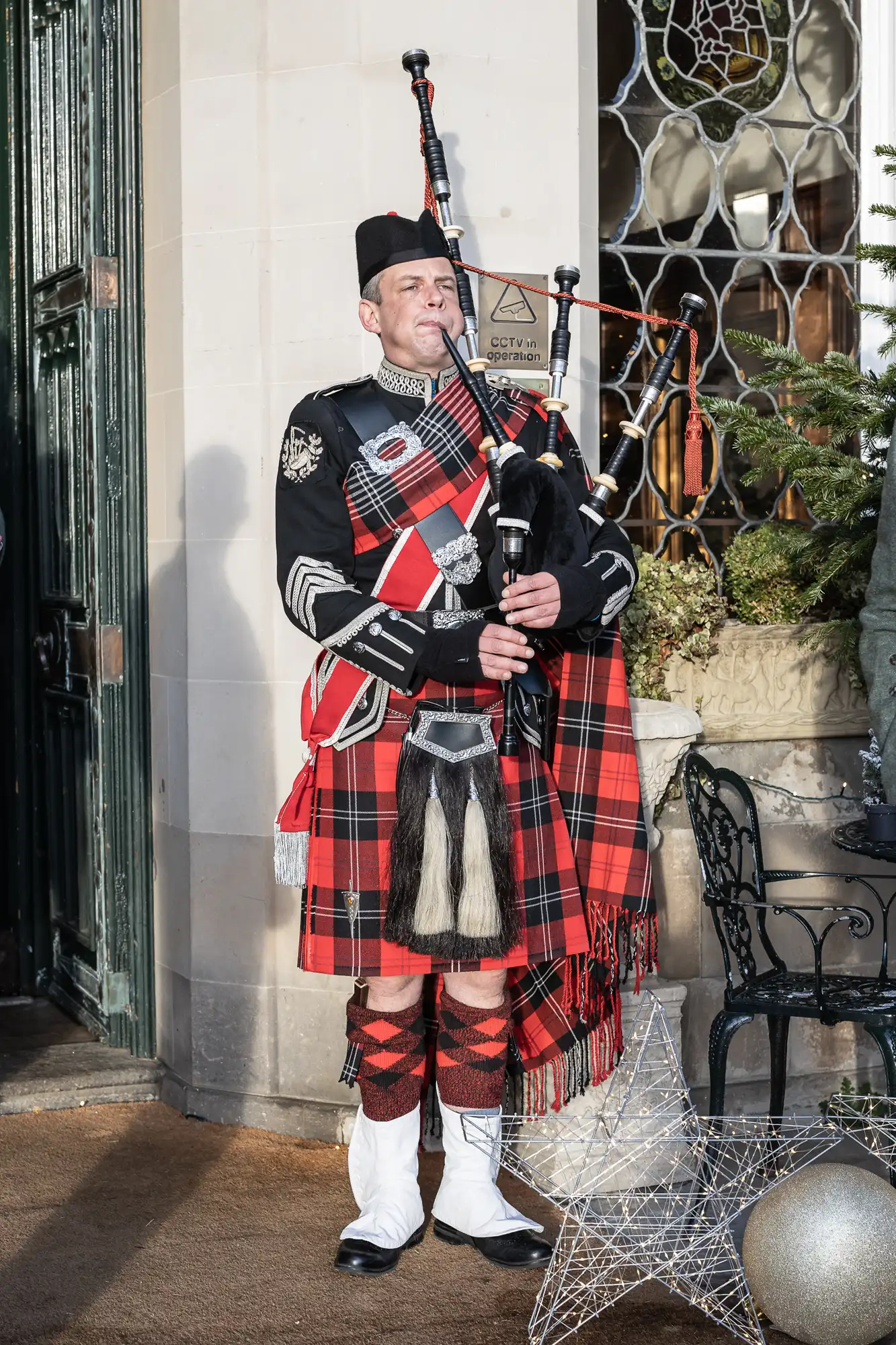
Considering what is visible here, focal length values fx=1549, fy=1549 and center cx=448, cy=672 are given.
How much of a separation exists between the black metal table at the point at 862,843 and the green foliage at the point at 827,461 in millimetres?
657

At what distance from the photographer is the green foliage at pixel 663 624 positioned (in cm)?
352

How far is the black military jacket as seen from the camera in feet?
8.50

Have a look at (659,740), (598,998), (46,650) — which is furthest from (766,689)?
(46,650)

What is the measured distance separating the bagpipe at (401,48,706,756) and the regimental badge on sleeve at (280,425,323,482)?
0.28 m

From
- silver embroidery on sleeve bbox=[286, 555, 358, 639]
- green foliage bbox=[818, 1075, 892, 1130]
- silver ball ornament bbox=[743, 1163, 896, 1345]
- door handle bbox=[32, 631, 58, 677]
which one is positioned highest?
silver embroidery on sleeve bbox=[286, 555, 358, 639]

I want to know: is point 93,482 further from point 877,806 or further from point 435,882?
point 877,806

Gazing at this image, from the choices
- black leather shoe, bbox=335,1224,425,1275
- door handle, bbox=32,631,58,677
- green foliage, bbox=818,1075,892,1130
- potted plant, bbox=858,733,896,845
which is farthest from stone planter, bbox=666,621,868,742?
door handle, bbox=32,631,58,677

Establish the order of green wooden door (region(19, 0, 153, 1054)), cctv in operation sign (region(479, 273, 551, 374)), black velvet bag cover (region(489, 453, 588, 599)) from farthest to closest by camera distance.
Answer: green wooden door (region(19, 0, 153, 1054))
cctv in operation sign (region(479, 273, 551, 374))
black velvet bag cover (region(489, 453, 588, 599))

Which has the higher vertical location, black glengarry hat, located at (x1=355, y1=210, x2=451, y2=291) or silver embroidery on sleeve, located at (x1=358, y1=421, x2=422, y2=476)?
black glengarry hat, located at (x1=355, y1=210, x2=451, y2=291)

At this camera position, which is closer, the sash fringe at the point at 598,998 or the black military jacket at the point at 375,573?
the black military jacket at the point at 375,573

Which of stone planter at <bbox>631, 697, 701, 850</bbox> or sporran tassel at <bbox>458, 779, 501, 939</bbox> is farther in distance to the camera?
stone planter at <bbox>631, 697, 701, 850</bbox>

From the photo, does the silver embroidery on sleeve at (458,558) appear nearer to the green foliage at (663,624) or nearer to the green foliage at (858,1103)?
the green foliage at (663,624)

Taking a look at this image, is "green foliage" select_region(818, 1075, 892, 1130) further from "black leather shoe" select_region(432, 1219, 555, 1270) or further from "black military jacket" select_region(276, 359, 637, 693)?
"black military jacket" select_region(276, 359, 637, 693)

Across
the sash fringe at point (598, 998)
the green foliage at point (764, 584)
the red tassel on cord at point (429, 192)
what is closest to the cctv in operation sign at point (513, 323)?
the red tassel on cord at point (429, 192)
